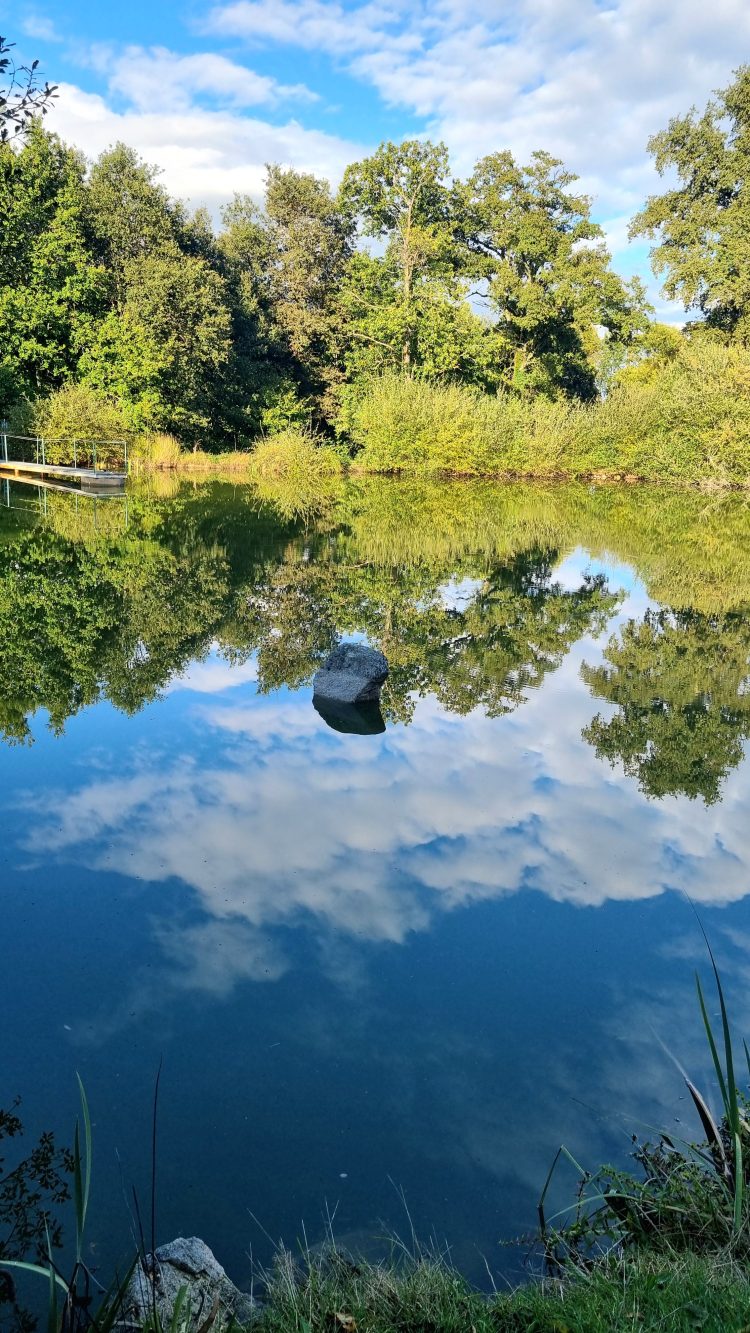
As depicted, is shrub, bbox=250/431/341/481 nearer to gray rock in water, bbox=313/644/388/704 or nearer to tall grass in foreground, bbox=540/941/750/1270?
gray rock in water, bbox=313/644/388/704

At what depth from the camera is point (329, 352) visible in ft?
119

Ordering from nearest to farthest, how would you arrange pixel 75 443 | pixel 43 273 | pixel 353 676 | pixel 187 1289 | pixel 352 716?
1. pixel 187 1289
2. pixel 352 716
3. pixel 353 676
4. pixel 75 443
5. pixel 43 273

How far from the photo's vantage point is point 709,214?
111ft

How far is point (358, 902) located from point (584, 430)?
30.4 m

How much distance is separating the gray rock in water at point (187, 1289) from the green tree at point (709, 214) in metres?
36.7

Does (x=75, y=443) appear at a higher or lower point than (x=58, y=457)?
higher

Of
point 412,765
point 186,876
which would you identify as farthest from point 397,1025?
point 412,765

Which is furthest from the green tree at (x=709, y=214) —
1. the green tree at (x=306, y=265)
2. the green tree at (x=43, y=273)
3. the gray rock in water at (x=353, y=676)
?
the gray rock in water at (x=353, y=676)

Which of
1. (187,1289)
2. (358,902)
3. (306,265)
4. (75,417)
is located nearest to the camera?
(187,1289)

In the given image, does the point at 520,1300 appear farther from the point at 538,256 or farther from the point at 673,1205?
the point at 538,256

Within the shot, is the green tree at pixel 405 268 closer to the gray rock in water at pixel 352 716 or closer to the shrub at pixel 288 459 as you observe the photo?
the shrub at pixel 288 459

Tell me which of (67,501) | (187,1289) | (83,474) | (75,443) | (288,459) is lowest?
(187,1289)

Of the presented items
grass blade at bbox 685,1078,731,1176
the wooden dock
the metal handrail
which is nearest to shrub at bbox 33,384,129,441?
the metal handrail

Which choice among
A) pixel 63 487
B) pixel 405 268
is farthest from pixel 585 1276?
pixel 405 268
